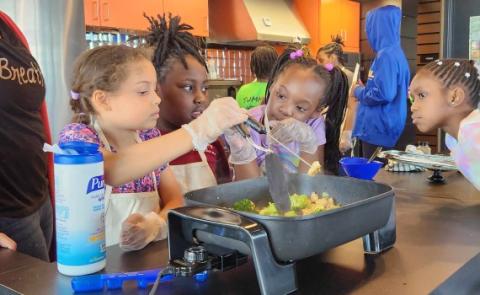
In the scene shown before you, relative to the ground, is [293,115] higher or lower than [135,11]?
lower

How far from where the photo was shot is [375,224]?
0.81m

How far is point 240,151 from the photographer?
1424 mm

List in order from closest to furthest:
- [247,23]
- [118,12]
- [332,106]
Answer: [332,106] → [118,12] → [247,23]

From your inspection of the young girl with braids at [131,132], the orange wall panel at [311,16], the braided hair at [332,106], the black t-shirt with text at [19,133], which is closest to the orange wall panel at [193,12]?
the orange wall panel at [311,16]

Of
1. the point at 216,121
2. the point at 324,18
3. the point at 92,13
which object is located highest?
the point at 324,18

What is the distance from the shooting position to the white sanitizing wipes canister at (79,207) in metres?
0.70

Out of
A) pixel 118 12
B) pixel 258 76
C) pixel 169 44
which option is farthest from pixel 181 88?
pixel 118 12

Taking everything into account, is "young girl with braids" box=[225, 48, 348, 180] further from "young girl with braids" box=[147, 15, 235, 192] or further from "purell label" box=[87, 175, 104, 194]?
"purell label" box=[87, 175, 104, 194]

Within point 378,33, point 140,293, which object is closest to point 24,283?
point 140,293

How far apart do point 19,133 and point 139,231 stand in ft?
1.98

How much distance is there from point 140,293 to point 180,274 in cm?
6

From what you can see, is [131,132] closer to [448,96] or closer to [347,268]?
[347,268]

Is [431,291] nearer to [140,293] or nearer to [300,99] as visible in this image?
[140,293]

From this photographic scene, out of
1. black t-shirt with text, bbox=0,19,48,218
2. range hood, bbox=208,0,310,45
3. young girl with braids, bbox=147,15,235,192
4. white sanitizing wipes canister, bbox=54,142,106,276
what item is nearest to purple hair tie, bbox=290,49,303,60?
young girl with braids, bbox=147,15,235,192
